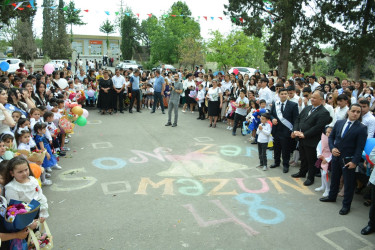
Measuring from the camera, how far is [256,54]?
→ 3378 centimetres

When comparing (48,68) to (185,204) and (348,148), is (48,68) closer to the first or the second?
(185,204)

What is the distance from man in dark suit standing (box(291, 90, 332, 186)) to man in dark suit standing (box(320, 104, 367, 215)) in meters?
0.70

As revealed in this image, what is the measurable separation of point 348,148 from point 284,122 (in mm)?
1939

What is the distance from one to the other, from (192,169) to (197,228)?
93.5 inches

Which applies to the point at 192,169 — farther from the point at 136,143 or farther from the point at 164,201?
the point at 136,143

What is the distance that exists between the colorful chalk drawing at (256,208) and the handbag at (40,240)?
9.37ft

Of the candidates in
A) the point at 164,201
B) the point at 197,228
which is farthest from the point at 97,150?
the point at 197,228

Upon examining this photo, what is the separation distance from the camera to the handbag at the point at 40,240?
122 inches

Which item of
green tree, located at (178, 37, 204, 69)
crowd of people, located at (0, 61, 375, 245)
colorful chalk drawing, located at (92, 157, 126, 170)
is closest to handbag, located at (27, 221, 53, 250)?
crowd of people, located at (0, 61, 375, 245)

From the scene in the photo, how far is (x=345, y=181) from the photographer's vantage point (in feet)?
15.9

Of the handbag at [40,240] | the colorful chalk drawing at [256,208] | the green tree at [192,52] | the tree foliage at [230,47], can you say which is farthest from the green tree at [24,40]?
the handbag at [40,240]

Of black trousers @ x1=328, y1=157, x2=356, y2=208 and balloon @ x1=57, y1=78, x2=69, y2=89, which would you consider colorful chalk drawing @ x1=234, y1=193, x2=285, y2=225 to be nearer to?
black trousers @ x1=328, y1=157, x2=356, y2=208

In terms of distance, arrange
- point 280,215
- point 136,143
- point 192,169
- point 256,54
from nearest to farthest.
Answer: point 280,215 < point 192,169 < point 136,143 < point 256,54

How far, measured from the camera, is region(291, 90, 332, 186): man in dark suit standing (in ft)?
18.8
